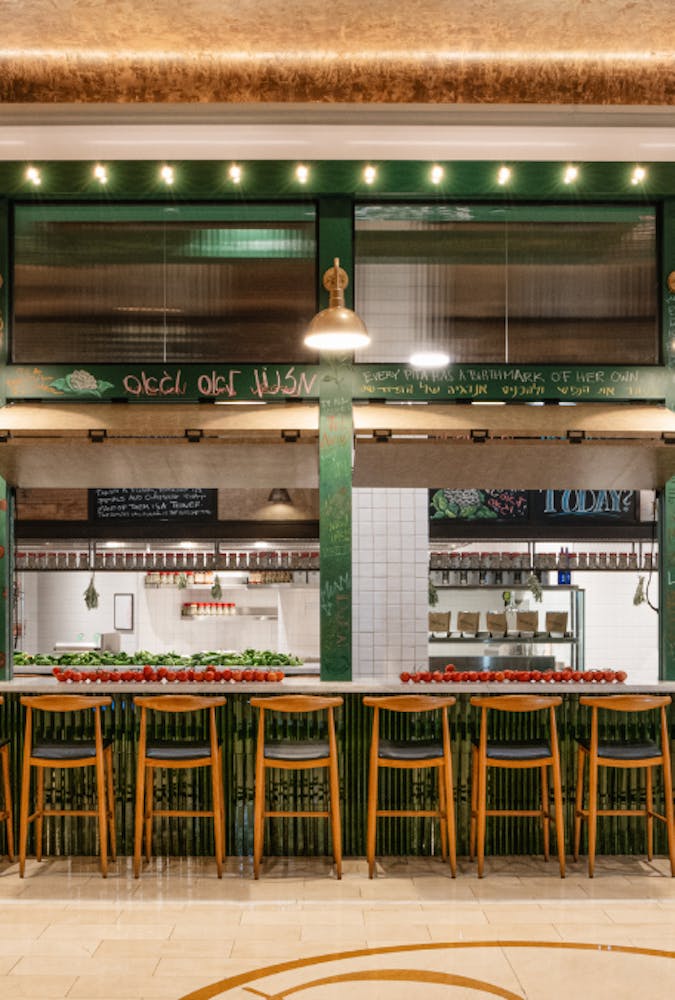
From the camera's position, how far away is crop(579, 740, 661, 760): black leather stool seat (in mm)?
5438

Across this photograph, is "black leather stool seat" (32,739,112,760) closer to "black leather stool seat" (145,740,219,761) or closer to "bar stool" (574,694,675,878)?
"black leather stool seat" (145,740,219,761)

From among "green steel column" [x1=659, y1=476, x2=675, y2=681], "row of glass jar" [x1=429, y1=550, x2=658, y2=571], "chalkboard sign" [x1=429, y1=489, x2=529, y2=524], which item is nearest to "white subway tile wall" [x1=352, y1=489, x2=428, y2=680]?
"chalkboard sign" [x1=429, y1=489, x2=529, y2=524]

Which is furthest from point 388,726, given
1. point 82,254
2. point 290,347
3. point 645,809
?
point 82,254

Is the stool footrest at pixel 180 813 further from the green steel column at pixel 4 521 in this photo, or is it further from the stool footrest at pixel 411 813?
the green steel column at pixel 4 521

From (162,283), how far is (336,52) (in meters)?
2.52

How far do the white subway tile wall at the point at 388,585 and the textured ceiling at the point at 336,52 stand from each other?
4752 millimetres

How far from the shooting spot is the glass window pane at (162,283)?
661cm

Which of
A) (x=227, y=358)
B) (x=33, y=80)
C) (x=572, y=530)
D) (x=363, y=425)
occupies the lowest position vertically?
(x=572, y=530)

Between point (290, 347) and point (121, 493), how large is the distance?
3.60m

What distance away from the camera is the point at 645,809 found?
19.2ft

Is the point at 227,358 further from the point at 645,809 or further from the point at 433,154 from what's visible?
the point at 645,809

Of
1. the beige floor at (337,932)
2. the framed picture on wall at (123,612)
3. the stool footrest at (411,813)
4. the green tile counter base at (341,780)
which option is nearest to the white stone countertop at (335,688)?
the green tile counter base at (341,780)

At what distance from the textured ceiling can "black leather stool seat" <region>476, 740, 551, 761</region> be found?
3543 mm

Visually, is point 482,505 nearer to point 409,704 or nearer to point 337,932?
point 409,704
